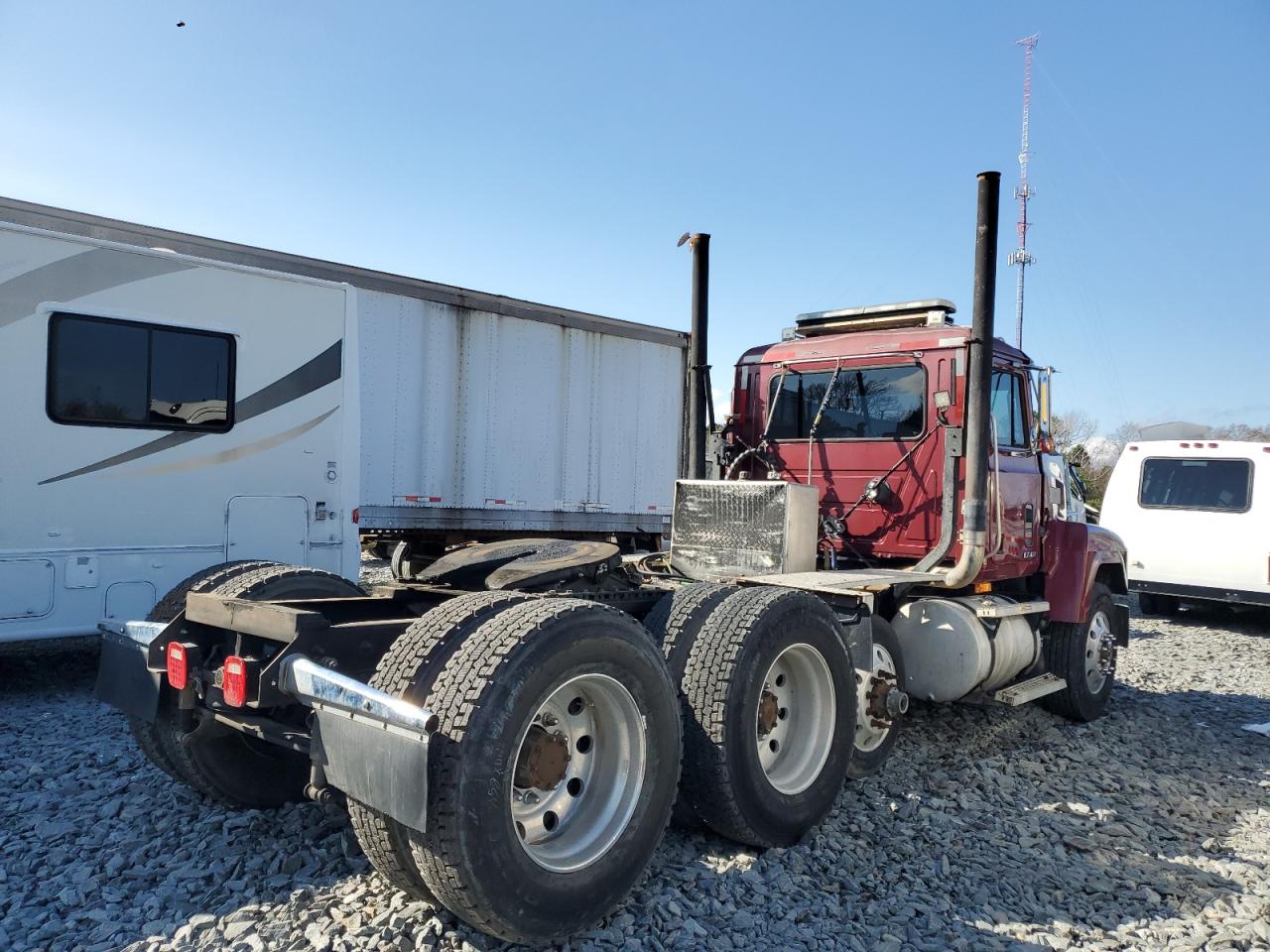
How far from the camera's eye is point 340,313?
7043 mm

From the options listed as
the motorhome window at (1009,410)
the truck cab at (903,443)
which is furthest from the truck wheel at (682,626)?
the motorhome window at (1009,410)

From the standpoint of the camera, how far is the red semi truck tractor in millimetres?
2684

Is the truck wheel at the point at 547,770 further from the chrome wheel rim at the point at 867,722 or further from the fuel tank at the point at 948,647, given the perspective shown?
the fuel tank at the point at 948,647

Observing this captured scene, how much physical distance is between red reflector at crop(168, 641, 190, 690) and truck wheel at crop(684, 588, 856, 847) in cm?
188

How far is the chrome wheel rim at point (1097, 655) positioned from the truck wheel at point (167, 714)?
5629 mm

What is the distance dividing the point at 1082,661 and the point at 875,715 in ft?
8.68

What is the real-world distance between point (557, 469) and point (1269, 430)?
194ft

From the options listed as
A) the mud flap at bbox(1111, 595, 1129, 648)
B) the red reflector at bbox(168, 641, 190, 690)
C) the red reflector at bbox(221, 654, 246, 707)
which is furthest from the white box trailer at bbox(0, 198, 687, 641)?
the mud flap at bbox(1111, 595, 1129, 648)

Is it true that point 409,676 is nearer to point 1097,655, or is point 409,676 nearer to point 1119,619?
point 1097,655

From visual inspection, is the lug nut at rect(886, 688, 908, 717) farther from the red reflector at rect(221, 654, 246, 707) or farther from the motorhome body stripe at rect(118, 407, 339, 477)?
the motorhome body stripe at rect(118, 407, 339, 477)

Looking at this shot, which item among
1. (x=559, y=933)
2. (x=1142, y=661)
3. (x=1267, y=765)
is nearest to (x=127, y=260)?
(x=559, y=933)

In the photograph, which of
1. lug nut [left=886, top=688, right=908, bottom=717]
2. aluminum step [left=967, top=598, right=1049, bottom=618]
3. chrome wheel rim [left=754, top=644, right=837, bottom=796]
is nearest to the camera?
chrome wheel rim [left=754, top=644, right=837, bottom=796]

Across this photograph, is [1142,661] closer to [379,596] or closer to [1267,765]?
[1267,765]

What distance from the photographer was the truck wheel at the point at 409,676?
8.71 ft
